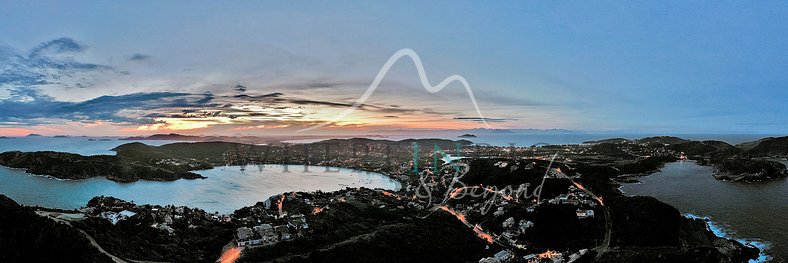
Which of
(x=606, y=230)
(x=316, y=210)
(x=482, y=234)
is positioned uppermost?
(x=606, y=230)

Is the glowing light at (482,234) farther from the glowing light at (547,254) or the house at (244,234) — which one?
the house at (244,234)

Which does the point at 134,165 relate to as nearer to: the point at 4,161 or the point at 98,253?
the point at 4,161

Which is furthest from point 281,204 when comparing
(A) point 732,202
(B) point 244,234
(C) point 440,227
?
(A) point 732,202

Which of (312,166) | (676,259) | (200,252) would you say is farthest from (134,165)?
(676,259)

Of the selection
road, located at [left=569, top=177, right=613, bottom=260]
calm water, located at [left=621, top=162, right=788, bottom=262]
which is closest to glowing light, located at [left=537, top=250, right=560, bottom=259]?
road, located at [left=569, top=177, right=613, bottom=260]

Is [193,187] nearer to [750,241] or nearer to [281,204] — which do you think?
[281,204]

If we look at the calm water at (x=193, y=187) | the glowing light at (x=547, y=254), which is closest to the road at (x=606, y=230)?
the glowing light at (x=547, y=254)

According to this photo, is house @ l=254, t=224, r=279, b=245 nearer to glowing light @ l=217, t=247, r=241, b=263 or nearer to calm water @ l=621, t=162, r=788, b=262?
glowing light @ l=217, t=247, r=241, b=263
